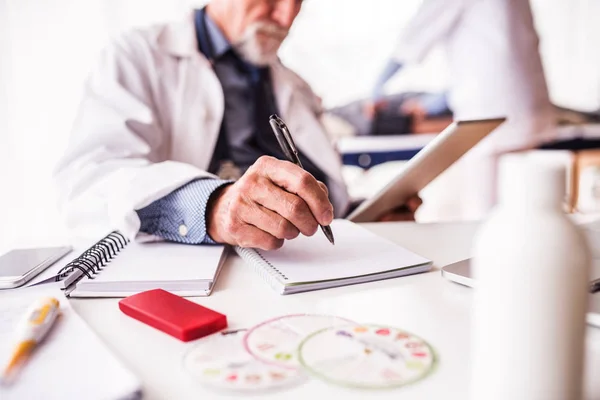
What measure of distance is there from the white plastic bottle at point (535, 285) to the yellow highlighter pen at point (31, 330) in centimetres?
32

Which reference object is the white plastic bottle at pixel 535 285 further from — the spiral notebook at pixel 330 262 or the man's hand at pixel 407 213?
the man's hand at pixel 407 213

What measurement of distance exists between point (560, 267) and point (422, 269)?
369 millimetres

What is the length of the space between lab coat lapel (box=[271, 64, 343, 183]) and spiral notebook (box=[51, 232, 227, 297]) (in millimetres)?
730

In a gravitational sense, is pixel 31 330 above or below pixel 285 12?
below

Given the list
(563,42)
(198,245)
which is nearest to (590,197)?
(563,42)

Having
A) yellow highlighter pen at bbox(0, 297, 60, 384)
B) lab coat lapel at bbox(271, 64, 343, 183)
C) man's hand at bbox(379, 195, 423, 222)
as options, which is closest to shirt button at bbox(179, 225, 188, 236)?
yellow highlighter pen at bbox(0, 297, 60, 384)

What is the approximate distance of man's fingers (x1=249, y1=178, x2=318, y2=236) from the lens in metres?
0.60

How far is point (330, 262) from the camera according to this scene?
63 cm

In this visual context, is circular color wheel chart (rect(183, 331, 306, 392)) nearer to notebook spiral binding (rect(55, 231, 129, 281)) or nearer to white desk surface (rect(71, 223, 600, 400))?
white desk surface (rect(71, 223, 600, 400))

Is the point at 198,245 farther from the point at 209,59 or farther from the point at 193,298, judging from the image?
the point at 209,59

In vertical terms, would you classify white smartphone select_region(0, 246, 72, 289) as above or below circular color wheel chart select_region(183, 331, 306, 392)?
below

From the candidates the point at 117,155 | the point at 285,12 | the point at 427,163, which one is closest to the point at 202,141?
the point at 117,155

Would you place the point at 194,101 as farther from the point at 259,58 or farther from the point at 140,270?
the point at 140,270

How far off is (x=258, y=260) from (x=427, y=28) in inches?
89.9
